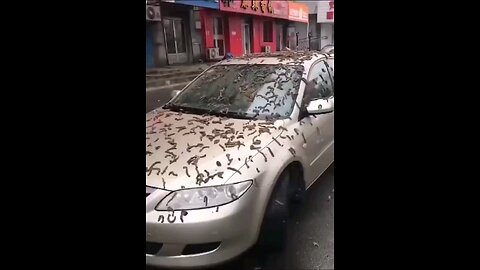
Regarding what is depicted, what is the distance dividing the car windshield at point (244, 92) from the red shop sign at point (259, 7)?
0.31 meters

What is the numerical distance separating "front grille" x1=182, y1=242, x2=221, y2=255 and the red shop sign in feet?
3.31

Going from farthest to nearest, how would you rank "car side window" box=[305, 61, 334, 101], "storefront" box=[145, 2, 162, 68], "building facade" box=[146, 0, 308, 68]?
"car side window" box=[305, 61, 334, 101]
"building facade" box=[146, 0, 308, 68]
"storefront" box=[145, 2, 162, 68]

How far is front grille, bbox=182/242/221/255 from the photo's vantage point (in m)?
1.31

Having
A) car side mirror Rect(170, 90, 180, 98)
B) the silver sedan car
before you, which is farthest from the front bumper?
car side mirror Rect(170, 90, 180, 98)

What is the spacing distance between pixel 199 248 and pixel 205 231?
7 centimetres

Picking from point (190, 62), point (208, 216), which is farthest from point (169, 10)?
point (208, 216)

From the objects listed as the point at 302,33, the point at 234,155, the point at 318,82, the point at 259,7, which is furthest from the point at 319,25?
the point at 318,82

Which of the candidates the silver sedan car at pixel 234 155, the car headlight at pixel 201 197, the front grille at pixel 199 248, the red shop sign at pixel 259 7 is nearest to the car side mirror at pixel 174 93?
the silver sedan car at pixel 234 155

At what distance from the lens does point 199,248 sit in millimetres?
1331

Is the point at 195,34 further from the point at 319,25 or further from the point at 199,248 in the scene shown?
the point at 199,248

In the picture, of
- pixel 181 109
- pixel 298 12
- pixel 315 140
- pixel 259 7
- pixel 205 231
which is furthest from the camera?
pixel 181 109

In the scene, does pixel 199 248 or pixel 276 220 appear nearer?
pixel 199 248

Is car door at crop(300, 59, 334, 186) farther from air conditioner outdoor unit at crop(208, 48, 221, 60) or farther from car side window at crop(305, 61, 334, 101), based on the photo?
air conditioner outdoor unit at crop(208, 48, 221, 60)
